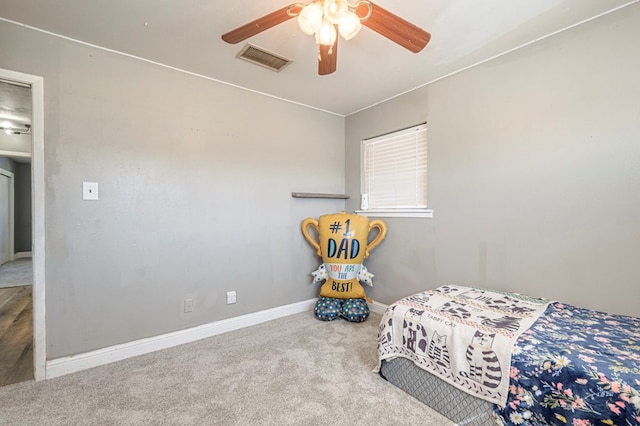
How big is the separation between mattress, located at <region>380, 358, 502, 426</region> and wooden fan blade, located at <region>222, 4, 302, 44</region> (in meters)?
1.97

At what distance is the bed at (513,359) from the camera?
3.61 feet

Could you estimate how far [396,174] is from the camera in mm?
2992

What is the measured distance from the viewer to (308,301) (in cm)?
320

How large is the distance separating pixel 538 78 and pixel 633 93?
0.51 meters

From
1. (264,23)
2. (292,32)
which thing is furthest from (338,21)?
(292,32)

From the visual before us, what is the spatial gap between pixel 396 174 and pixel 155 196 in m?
2.28

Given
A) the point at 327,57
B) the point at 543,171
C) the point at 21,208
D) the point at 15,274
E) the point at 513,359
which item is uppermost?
Result: the point at 327,57

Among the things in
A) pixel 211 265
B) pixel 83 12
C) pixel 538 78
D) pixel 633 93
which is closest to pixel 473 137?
pixel 538 78

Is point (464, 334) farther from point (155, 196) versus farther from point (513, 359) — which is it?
point (155, 196)

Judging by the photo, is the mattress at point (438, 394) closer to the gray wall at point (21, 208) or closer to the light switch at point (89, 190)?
the light switch at point (89, 190)

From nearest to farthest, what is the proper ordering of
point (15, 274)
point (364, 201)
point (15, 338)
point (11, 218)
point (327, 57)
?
point (327, 57) → point (15, 338) → point (364, 201) → point (15, 274) → point (11, 218)

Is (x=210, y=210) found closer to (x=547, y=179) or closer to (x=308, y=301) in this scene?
(x=308, y=301)

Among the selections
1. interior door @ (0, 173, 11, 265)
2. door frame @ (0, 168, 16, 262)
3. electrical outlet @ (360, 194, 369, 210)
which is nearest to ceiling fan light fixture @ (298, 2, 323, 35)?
electrical outlet @ (360, 194, 369, 210)

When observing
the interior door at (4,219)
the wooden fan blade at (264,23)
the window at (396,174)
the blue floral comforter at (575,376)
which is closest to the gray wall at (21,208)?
the interior door at (4,219)
